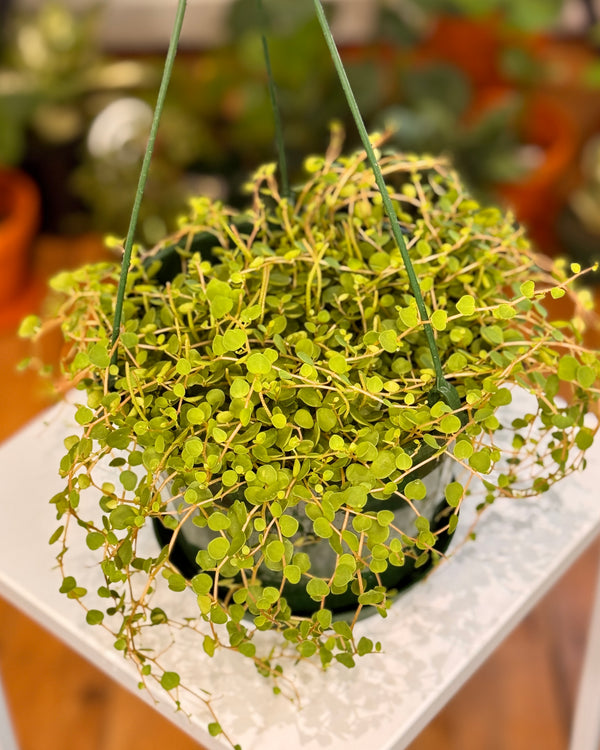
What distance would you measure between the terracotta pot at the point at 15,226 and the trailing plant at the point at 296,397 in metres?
1.23

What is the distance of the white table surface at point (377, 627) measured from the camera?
1.96 ft

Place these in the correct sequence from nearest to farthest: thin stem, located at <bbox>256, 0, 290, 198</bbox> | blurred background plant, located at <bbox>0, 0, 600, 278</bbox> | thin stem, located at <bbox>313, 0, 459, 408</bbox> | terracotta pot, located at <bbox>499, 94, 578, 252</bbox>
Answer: thin stem, located at <bbox>313, 0, 459, 408</bbox>, thin stem, located at <bbox>256, 0, 290, 198</bbox>, blurred background plant, located at <bbox>0, 0, 600, 278</bbox>, terracotta pot, located at <bbox>499, 94, 578, 252</bbox>

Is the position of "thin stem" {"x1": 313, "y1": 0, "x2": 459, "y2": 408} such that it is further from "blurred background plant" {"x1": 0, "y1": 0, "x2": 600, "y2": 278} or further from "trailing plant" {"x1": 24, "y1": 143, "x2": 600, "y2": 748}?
"blurred background plant" {"x1": 0, "y1": 0, "x2": 600, "y2": 278}

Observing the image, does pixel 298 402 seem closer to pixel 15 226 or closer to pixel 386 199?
pixel 386 199

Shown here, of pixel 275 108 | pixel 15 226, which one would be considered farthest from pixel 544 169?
pixel 275 108

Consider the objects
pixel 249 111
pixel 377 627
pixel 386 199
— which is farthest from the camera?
pixel 249 111

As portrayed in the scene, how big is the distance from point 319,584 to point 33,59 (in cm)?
166

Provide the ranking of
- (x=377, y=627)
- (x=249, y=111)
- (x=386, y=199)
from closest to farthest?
(x=386, y=199) → (x=377, y=627) → (x=249, y=111)

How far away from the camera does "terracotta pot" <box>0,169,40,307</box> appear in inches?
72.4

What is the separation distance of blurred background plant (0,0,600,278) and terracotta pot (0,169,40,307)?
0.24 ft

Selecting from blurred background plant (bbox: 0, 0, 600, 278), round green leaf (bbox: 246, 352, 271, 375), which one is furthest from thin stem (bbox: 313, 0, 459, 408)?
blurred background plant (bbox: 0, 0, 600, 278)

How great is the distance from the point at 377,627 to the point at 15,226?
146 cm

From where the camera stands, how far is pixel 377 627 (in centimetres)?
66

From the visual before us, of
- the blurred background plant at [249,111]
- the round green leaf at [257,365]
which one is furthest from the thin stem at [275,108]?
the blurred background plant at [249,111]
